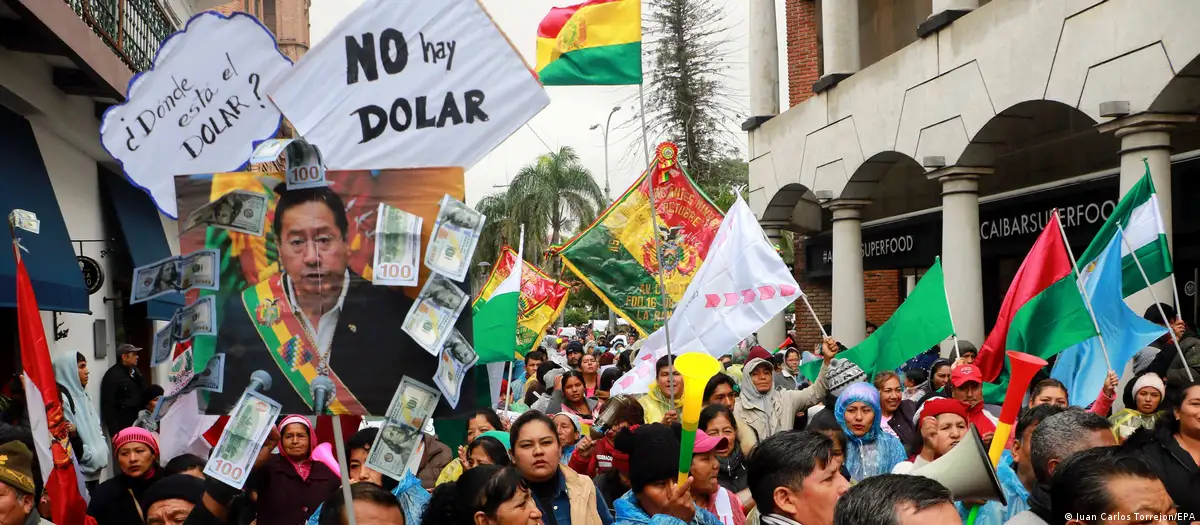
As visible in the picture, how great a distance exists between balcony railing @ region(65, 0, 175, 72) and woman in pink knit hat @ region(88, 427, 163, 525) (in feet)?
21.8

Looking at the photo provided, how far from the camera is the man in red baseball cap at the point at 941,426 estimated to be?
6043 mm

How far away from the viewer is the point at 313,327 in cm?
502

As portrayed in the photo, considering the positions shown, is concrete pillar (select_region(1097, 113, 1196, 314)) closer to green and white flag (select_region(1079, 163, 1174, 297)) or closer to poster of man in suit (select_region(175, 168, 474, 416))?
green and white flag (select_region(1079, 163, 1174, 297))

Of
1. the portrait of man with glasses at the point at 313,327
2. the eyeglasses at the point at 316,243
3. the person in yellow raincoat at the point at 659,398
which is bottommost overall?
the person in yellow raincoat at the point at 659,398

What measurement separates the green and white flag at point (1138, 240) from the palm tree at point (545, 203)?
153 ft

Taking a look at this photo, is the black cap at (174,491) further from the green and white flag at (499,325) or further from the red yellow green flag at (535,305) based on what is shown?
the red yellow green flag at (535,305)

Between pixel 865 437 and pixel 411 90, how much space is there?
10.9 feet

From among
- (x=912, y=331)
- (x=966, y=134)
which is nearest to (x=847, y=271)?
(x=966, y=134)

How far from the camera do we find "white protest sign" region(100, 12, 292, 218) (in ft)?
20.2

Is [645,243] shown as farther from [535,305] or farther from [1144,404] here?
[535,305]

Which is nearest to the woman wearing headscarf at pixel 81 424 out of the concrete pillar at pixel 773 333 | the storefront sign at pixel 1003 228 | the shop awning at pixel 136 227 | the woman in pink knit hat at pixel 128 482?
the woman in pink knit hat at pixel 128 482

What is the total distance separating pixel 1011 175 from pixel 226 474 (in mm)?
16890

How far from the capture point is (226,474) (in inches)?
183

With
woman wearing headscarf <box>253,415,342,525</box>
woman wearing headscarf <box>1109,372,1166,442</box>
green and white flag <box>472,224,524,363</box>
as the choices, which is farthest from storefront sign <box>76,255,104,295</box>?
woman wearing headscarf <box>1109,372,1166,442</box>
